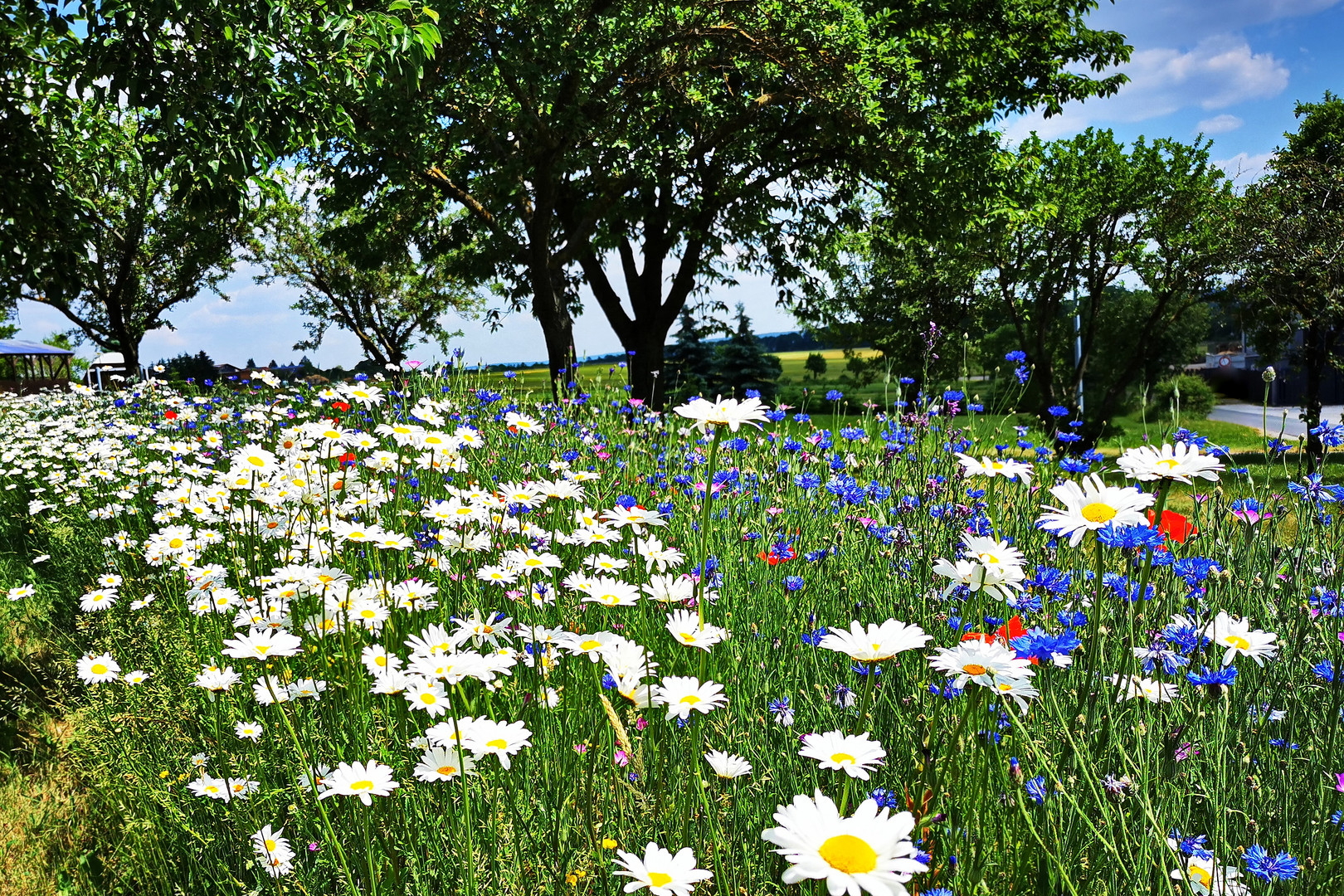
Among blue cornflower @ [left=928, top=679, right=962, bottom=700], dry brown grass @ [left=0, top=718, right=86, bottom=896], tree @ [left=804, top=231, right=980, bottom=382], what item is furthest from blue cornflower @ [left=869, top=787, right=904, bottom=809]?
tree @ [left=804, top=231, right=980, bottom=382]

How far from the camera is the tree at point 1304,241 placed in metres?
15.1

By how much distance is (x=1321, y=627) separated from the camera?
229 cm

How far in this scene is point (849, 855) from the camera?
3.09 ft

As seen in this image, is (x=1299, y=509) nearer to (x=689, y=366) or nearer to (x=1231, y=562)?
(x=1231, y=562)

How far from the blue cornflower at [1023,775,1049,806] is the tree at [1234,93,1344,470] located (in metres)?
13.8

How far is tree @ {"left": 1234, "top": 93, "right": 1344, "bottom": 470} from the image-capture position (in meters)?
15.1

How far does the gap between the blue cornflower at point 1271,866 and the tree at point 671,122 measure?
940cm

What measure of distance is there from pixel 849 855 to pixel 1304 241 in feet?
63.6

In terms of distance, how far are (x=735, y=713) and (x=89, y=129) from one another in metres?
12.4

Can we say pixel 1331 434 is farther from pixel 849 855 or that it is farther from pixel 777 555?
pixel 849 855

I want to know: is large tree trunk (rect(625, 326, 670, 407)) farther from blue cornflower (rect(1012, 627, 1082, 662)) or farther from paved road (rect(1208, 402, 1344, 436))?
paved road (rect(1208, 402, 1344, 436))

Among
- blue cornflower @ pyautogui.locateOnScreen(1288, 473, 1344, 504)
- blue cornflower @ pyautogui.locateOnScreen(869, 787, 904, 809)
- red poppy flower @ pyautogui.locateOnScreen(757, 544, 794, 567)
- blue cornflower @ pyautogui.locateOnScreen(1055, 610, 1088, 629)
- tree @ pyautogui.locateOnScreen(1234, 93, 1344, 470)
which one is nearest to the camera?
blue cornflower @ pyautogui.locateOnScreen(869, 787, 904, 809)

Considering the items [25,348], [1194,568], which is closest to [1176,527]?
[1194,568]

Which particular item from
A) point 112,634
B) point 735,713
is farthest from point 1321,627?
point 112,634
